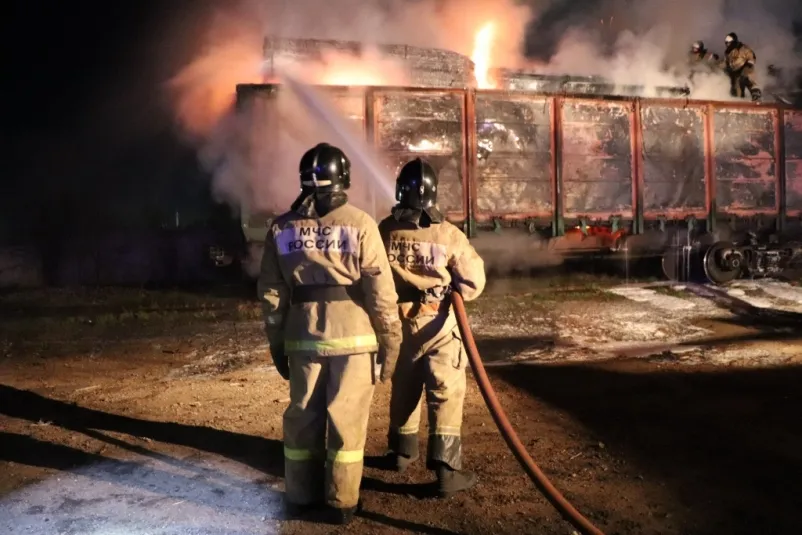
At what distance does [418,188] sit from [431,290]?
0.54m

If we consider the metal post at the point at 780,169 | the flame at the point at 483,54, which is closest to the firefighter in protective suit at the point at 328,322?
the flame at the point at 483,54

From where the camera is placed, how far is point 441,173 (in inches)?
351

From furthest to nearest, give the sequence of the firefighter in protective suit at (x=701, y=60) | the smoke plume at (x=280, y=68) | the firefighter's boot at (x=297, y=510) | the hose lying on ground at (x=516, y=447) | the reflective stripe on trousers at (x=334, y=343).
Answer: the firefighter in protective suit at (x=701, y=60), the smoke plume at (x=280, y=68), the firefighter's boot at (x=297, y=510), the reflective stripe on trousers at (x=334, y=343), the hose lying on ground at (x=516, y=447)

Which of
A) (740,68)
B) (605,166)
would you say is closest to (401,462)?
(605,166)

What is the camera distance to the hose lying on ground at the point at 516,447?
270 cm

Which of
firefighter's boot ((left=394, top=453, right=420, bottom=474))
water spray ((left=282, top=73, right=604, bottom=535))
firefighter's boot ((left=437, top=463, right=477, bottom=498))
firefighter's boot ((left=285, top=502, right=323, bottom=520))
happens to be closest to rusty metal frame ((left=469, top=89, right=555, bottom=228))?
water spray ((left=282, top=73, right=604, bottom=535))

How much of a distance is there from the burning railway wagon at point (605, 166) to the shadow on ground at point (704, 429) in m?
4.00

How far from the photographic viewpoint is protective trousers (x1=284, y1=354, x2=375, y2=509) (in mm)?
2877

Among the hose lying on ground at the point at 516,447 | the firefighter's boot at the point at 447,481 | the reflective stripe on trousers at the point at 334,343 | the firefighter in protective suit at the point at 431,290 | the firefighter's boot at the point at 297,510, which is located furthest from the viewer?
the firefighter in protective suit at the point at 431,290

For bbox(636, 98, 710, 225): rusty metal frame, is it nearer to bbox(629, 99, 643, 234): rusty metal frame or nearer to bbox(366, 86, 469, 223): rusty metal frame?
bbox(629, 99, 643, 234): rusty metal frame

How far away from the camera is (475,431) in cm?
414

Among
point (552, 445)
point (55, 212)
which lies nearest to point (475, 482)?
point (552, 445)

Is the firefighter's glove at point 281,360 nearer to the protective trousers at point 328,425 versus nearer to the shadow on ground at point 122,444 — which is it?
the protective trousers at point 328,425

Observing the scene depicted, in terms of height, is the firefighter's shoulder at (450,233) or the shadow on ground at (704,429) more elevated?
the firefighter's shoulder at (450,233)
